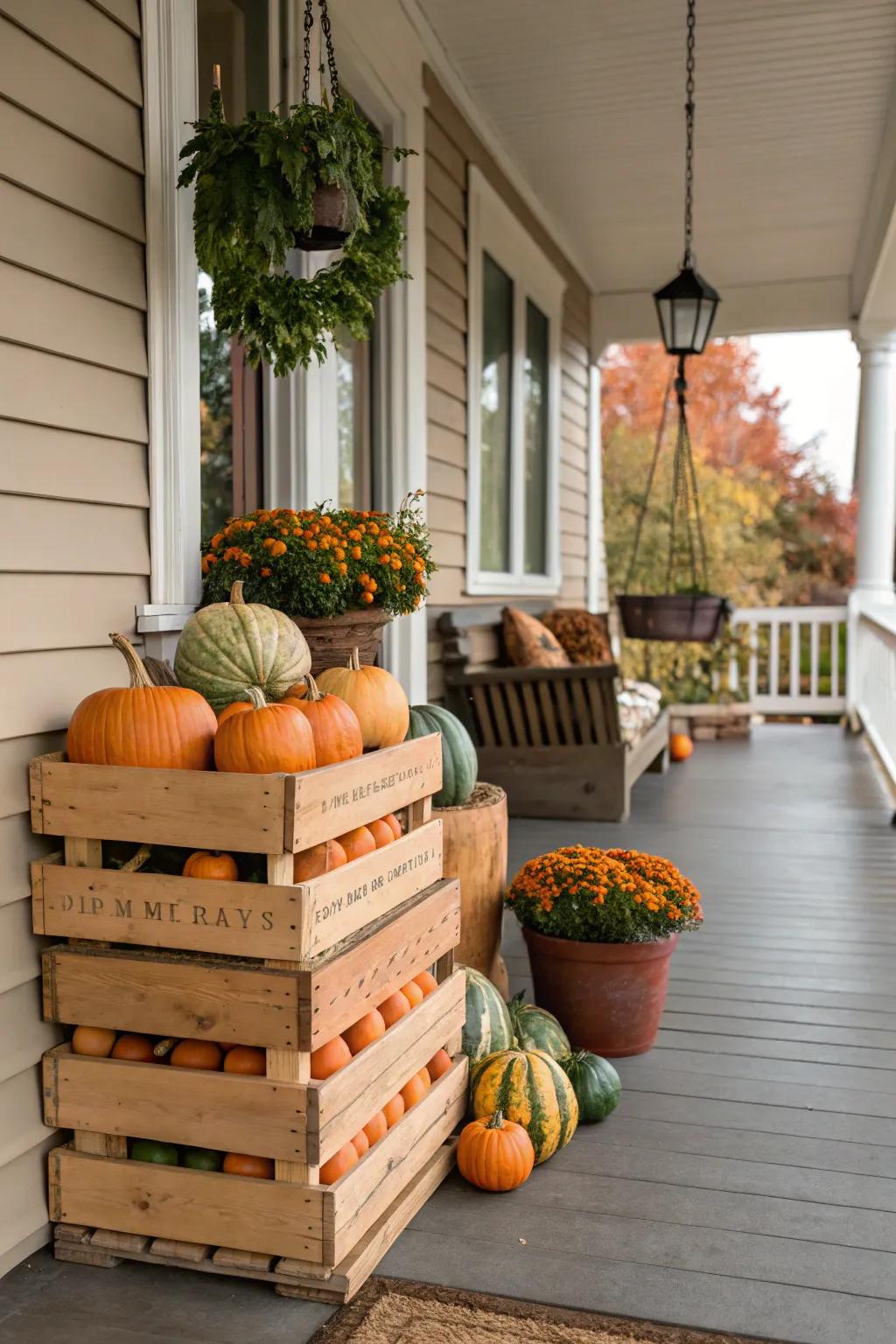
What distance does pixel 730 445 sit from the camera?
16.5m

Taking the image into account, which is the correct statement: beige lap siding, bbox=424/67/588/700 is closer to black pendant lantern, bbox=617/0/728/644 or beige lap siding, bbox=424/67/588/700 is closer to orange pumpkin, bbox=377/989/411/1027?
black pendant lantern, bbox=617/0/728/644

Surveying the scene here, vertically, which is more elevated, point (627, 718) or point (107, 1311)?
point (627, 718)

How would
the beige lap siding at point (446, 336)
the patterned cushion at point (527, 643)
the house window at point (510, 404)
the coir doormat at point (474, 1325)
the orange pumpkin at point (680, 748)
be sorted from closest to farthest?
the coir doormat at point (474, 1325), the beige lap siding at point (446, 336), the house window at point (510, 404), the patterned cushion at point (527, 643), the orange pumpkin at point (680, 748)

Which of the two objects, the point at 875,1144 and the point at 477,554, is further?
the point at 477,554

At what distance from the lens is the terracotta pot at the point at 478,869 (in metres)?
2.91

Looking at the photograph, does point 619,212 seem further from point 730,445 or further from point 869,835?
point 730,445

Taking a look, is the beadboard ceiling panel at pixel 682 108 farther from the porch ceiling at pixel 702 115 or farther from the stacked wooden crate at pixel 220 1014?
the stacked wooden crate at pixel 220 1014

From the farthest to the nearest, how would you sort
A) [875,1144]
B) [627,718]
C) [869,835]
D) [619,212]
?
[619,212], [627,718], [869,835], [875,1144]

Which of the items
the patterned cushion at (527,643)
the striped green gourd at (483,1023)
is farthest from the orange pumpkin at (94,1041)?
the patterned cushion at (527,643)

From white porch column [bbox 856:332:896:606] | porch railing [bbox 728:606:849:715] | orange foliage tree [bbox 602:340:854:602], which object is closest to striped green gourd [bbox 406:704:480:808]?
white porch column [bbox 856:332:896:606]

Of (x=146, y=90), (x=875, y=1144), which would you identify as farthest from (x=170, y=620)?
(x=875, y=1144)

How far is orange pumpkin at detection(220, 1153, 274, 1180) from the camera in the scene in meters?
1.89

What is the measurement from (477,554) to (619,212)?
2.59 metres

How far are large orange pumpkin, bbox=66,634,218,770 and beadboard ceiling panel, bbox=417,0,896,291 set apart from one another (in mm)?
3436
